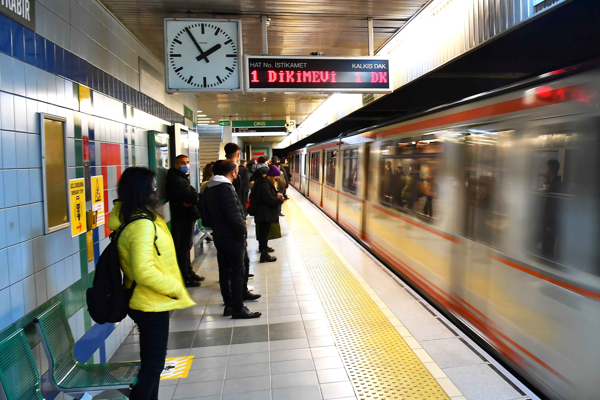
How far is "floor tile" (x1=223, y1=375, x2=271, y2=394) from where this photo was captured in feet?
9.84

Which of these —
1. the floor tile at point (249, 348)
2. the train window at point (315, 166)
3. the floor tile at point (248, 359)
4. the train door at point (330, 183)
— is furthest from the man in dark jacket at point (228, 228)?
the train window at point (315, 166)

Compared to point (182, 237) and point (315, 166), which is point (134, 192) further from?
point (315, 166)

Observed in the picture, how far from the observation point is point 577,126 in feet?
8.21

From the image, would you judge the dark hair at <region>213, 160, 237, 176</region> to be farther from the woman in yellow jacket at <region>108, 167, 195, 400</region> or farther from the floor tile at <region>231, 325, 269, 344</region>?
the woman in yellow jacket at <region>108, 167, 195, 400</region>

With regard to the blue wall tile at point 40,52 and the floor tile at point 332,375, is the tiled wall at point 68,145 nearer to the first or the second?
the blue wall tile at point 40,52

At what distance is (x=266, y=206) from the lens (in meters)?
6.57

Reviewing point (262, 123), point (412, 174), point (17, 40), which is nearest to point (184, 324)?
point (17, 40)

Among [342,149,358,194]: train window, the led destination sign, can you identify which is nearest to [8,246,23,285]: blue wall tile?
the led destination sign

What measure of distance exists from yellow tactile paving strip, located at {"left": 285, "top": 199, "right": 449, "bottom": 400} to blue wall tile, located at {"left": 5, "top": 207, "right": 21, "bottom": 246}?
235 centimetres

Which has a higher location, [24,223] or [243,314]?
[24,223]

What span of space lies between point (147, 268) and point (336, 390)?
1.65m

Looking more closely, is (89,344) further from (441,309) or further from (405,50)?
(405,50)

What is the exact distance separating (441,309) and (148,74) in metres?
4.52

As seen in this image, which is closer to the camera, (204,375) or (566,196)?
(566,196)
